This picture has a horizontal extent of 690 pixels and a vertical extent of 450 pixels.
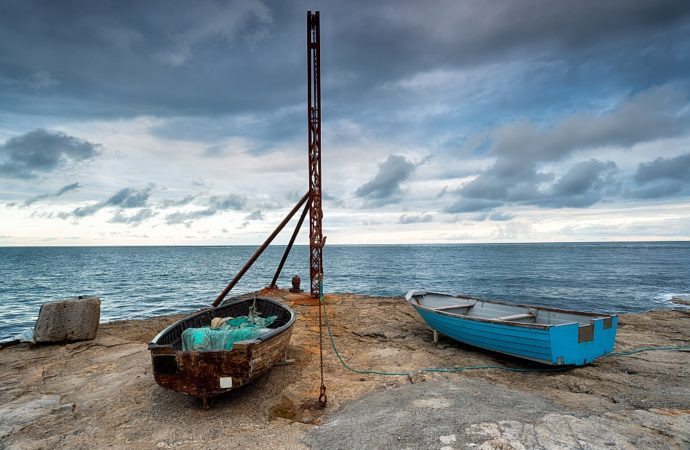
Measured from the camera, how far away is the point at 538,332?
24.9 ft

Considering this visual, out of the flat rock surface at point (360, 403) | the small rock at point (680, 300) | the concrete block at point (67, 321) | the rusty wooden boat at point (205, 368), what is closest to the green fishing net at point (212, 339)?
the rusty wooden boat at point (205, 368)

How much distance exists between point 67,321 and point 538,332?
42.8 feet

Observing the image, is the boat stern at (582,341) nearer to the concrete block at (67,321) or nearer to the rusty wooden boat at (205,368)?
the rusty wooden boat at (205,368)

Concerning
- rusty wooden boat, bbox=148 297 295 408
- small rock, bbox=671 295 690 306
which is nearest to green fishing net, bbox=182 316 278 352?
rusty wooden boat, bbox=148 297 295 408

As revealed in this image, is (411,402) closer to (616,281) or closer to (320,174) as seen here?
(320,174)

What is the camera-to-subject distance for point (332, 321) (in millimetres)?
12859

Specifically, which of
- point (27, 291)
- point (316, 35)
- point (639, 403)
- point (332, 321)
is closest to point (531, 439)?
point (639, 403)

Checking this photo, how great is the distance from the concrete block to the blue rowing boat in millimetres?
10242

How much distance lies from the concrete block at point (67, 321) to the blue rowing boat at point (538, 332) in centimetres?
1024

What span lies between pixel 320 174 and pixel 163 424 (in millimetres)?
10819

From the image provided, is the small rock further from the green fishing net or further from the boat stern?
the green fishing net

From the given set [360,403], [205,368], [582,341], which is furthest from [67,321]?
[582,341]

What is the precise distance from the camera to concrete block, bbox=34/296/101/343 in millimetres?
10406

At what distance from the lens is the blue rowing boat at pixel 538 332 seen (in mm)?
7507
